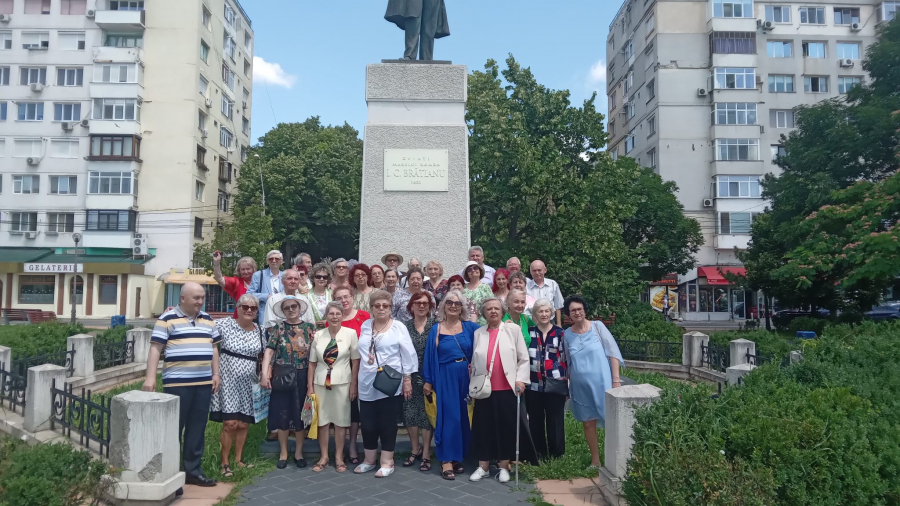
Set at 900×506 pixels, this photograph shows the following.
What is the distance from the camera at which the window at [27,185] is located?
37.3 metres

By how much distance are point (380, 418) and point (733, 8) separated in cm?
4135

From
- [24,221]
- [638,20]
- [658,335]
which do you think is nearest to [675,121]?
[638,20]

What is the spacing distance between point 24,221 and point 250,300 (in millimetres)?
38798

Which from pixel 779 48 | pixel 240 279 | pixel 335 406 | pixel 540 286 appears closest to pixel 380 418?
pixel 335 406

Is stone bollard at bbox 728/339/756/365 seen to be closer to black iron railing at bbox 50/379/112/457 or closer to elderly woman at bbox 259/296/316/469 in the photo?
elderly woman at bbox 259/296/316/469

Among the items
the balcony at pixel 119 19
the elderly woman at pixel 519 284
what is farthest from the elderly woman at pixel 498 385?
the balcony at pixel 119 19

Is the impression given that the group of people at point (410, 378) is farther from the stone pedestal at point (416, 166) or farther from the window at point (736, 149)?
the window at point (736, 149)

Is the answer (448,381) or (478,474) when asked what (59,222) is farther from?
(478,474)

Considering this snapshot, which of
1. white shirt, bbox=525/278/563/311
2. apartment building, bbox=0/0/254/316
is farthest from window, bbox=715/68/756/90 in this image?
white shirt, bbox=525/278/563/311

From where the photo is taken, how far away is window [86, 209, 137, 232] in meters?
37.0

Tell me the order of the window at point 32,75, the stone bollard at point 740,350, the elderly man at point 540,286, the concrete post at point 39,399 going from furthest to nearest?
the window at point 32,75, the stone bollard at point 740,350, the elderly man at point 540,286, the concrete post at point 39,399

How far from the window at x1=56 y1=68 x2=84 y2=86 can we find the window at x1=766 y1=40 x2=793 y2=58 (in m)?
42.1

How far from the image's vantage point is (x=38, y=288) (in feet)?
122

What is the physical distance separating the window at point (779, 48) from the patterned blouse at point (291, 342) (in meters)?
43.1
